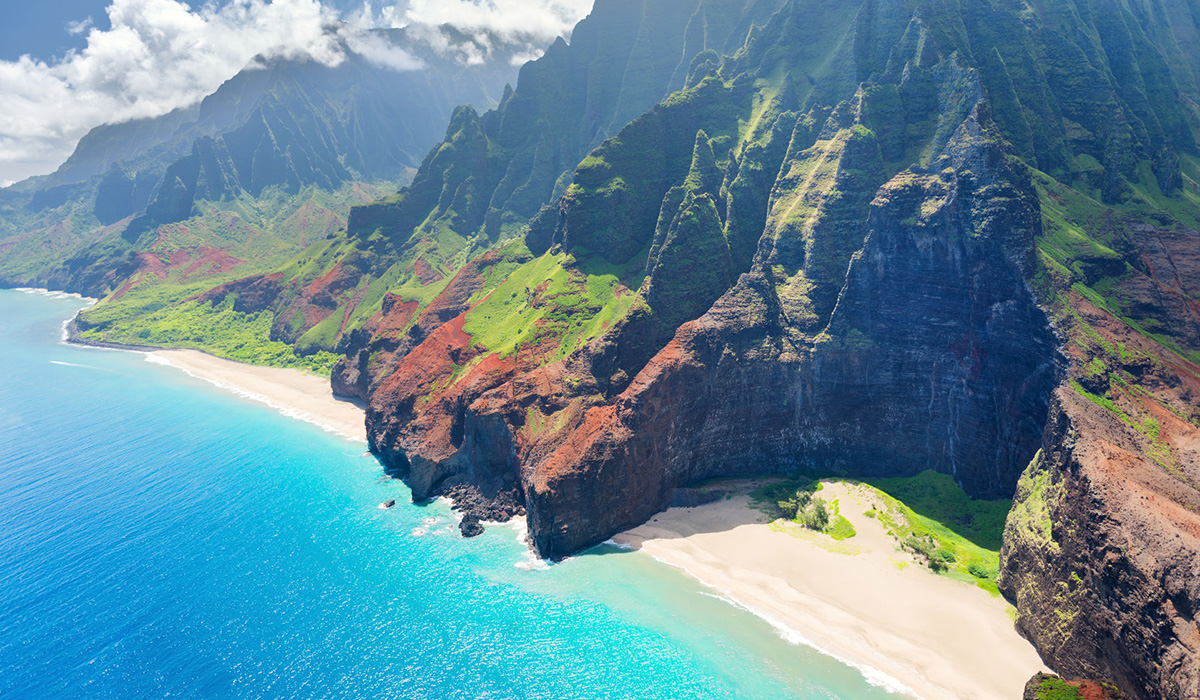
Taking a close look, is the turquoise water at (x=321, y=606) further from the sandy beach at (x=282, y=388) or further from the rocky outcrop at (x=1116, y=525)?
the sandy beach at (x=282, y=388)

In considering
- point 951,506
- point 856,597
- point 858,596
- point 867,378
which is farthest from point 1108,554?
point 867,378

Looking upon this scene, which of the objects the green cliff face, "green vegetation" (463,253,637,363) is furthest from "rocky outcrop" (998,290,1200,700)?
"green vegetation" (463,253,637,363)

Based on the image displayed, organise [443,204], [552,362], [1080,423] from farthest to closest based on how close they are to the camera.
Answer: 1. [443,204]
2. [552,362]
3. [1080,423]

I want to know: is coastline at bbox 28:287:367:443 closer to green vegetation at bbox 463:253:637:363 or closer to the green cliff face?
the green cliff face

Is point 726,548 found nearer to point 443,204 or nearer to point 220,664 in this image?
point 220,664

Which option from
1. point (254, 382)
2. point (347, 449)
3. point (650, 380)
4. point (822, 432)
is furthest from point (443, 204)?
point (822, 432)

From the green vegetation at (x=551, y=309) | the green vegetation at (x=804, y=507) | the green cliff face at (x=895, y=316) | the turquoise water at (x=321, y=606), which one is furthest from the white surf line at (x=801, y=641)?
the green vegetation at (x=551, y=309)
